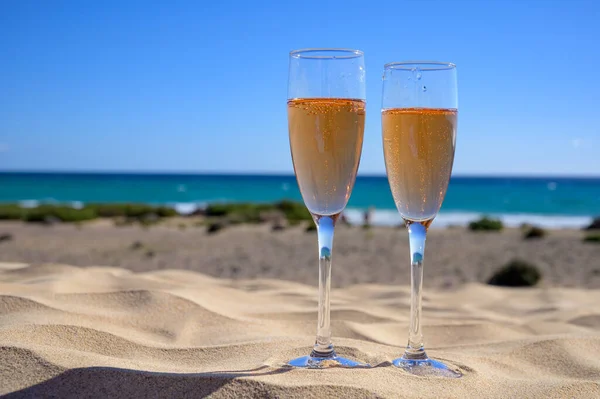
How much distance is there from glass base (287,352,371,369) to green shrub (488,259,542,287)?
5542 mm

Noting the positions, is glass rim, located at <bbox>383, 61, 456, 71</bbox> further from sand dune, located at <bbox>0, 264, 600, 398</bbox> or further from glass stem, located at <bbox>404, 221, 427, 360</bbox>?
sand dune, located at <bbox>0, 264, 600, 398</bbox>

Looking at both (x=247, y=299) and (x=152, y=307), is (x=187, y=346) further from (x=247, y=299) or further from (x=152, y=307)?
(x=247, y=299)

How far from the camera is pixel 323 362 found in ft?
6.36

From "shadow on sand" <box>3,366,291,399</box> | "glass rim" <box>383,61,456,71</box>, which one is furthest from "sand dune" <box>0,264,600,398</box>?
"glass rim" <box>383,61,456,71</box>

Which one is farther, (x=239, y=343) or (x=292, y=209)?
(x=292, y=209)

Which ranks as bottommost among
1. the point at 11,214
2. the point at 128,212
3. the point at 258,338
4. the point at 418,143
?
the point at 128,212

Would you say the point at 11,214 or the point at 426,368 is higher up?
the point at 426,368

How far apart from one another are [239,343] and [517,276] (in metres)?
5.62

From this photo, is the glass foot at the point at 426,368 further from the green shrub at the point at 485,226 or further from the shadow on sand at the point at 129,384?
the green shrub at the point at 485,226

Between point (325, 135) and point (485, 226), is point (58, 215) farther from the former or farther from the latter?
point (325, 135)

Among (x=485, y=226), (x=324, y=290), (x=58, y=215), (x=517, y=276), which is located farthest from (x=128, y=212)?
(x=324, y=290)

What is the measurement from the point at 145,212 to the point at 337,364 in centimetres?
2100

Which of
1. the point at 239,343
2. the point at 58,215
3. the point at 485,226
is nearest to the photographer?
the point at 239,343

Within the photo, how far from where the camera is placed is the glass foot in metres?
1.93
